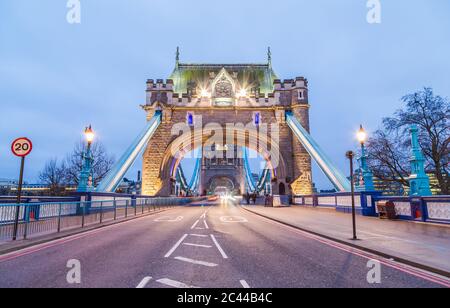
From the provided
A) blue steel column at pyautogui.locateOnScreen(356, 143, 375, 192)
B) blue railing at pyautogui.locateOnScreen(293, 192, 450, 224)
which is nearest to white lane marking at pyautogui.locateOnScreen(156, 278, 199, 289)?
blue railing at pyautogui.locateOnScreen(293, 192, 450, 224)

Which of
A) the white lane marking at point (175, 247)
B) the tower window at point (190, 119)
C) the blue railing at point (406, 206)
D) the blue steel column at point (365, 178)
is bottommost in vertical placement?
the white lane marking at point (175, 247)

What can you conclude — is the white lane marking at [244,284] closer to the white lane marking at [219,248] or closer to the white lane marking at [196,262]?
the white lane marking at [196,262]

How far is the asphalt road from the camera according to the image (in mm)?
3926

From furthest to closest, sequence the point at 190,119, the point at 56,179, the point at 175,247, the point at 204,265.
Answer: the point at 56,179 → the point at 190,119 → the point at 175,247 → the point at 204,265

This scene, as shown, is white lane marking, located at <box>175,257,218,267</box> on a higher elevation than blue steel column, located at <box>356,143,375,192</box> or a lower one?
lower

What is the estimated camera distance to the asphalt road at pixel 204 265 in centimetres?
393

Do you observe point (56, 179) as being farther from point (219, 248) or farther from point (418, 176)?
point (418, 176)

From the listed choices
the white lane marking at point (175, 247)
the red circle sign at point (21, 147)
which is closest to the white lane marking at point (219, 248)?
the white lane marking at point (175, 247)

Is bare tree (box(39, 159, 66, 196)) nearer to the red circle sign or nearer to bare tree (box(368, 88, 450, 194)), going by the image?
the red circle sign

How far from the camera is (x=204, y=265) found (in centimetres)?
485

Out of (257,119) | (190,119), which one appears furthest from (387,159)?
(190,119)

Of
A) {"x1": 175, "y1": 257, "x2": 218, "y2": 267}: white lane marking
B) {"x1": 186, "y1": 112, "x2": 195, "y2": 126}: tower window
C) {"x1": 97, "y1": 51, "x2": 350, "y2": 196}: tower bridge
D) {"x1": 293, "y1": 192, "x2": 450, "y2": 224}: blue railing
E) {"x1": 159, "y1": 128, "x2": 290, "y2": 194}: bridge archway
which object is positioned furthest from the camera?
{"x1": 186, "y1": 112, "x2": 195, "y2": 126}: tower window
